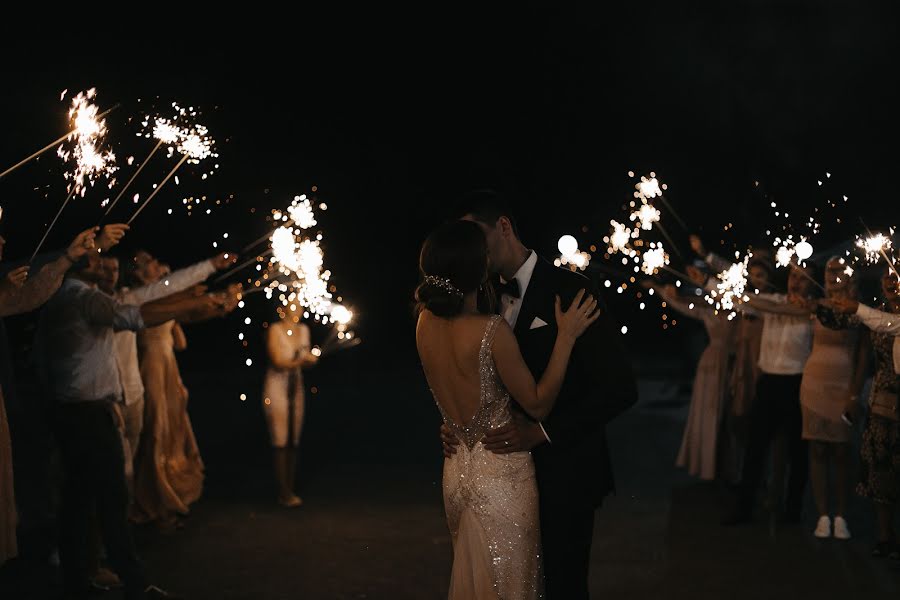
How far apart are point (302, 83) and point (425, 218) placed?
11.1 m

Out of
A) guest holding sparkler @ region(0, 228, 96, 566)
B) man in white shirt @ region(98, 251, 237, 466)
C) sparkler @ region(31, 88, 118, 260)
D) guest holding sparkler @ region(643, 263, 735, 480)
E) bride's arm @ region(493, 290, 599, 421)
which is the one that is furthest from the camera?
guest holding sparkler @ region(643, 263, 735, 480)

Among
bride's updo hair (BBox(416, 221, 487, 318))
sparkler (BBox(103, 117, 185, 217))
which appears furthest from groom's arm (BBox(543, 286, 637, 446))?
sparkler (BBox(103, 117, 185, 217))

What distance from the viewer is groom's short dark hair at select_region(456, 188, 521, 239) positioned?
15.9 ft

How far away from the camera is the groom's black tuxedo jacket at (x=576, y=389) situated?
14.5 ft

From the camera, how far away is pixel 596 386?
4.45m

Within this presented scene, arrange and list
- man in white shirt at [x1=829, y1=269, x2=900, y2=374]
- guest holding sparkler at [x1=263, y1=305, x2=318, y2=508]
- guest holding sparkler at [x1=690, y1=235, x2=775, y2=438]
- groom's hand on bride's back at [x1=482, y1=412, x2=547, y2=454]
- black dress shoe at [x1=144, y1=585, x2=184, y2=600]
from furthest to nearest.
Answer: guest holding sparkler at [x1=263, y1=305, x2=318, y2=508] < guest holding sparkler at [x1=690, y1=235, x2=775, y2=438] < man in white shirt at [x1=829, y1=269, x2=900, y2=374] < black dress shoe at [x1=144, y1=585, x2=184, y2=600] < groom's hand on bride's back at [x1=482, y1=412, x2=547, y2=454]

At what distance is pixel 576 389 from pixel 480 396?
0.41 meters

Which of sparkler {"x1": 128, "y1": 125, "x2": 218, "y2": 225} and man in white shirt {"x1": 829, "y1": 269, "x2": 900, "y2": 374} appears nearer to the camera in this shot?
sparkler {"x1": 128, "y1": 125, "x2": 218, "y2": 225}

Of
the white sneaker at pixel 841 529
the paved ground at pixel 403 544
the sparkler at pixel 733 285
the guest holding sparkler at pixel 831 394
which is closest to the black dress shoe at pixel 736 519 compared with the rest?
the paved ground at pixel 403 544

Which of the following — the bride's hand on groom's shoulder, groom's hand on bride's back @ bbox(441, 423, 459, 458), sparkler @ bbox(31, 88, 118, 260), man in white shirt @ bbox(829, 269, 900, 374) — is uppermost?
sparkler @ bbox(31, 88, 118, 260)

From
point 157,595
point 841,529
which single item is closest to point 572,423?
point 157,595

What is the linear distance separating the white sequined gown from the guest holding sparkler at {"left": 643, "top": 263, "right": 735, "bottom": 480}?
6872 mm

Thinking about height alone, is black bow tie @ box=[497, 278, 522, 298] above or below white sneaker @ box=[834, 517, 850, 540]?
above

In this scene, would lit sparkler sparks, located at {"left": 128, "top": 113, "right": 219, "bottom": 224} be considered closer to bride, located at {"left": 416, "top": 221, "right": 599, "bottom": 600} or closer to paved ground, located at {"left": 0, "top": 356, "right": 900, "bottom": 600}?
paved ground, located at {"left": 0, "top": 356, "right": 900, "bottom": 600}
